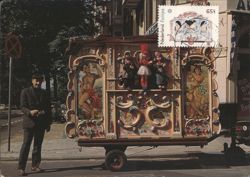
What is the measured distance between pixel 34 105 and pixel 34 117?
235 mm

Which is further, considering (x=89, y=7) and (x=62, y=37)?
(x=89, y=7)

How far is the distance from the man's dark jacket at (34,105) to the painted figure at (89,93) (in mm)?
725

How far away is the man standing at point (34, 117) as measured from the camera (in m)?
12.2

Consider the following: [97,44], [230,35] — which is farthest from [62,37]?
[97,44]

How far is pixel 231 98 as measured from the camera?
66.6 feet

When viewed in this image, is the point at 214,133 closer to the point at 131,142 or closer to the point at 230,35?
the point at 131,142

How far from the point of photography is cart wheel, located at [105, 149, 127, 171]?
1258 cm

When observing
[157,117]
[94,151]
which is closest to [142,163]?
[157,117]

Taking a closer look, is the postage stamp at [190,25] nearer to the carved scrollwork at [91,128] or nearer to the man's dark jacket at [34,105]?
the carved scrollwork at [91,128]

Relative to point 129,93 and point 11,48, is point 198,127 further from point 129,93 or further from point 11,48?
point 11,48

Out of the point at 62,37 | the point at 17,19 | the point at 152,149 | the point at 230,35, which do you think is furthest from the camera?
the point at 17,19

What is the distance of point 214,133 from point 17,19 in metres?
21.1

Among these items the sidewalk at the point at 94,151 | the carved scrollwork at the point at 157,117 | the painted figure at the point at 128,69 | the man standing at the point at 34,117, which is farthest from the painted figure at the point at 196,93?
the man standing at the point at 34,117

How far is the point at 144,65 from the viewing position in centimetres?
1255
